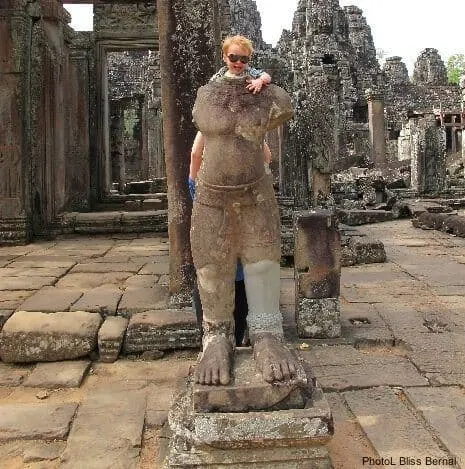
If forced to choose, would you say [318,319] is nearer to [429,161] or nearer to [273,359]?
[273,359]

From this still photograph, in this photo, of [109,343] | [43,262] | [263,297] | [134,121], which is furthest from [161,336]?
[134,121]

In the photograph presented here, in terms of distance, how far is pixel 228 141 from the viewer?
251 cm

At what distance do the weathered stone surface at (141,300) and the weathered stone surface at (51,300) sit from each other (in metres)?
0.42

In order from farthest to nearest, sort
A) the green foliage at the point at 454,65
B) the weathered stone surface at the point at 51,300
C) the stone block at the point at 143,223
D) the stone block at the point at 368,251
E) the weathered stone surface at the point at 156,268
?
the green foliage at the point at 454,65, the stone block at the point at 143,223, the stone block at the point at 368,251, the weathered stone surface at the point at 156,268, the weathered stone surface at the point at 51,300

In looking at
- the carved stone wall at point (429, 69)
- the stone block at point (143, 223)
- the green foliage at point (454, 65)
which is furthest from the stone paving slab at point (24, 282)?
the green foliage at point (454, 65)

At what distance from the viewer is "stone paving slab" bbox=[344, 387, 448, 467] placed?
2.52 meters

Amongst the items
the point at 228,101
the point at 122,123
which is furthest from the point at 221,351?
the point at 122,123

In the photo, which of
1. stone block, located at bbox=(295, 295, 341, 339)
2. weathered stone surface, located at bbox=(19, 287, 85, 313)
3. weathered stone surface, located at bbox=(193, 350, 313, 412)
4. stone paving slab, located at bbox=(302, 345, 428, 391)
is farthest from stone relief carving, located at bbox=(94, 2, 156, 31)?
weathered stone surface, located at bbox=(193, 350, 313, 412)

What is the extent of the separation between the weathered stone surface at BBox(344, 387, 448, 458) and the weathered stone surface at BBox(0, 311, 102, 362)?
1.83m

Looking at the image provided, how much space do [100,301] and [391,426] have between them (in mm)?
2588

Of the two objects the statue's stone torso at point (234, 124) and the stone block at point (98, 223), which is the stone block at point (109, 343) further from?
the stone block at point (98, 223)

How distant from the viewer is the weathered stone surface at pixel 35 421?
280cm

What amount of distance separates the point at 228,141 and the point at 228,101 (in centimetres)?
18

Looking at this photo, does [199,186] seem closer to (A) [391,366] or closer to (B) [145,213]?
(A) [391,366]
